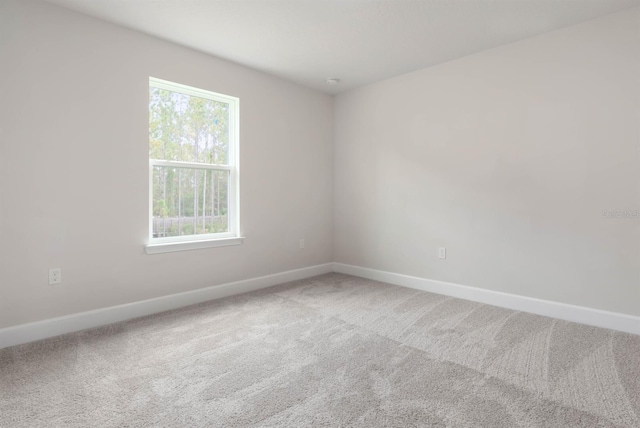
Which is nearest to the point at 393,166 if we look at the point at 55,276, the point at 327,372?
the point at 327,372

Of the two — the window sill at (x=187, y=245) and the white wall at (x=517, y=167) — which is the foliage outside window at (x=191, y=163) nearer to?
the window sill at (x=187, y=245)

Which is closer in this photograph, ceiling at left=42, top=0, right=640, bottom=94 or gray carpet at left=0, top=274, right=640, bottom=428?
gray carpet at left=0, top=274, right=640, bottom=428

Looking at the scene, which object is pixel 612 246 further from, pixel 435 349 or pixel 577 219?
pixel 435 349

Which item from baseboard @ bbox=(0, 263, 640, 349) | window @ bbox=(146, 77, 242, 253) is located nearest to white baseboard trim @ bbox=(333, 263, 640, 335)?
baseboard @ bbox=(0, 263, 640, 349)

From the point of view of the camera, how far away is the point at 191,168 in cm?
337

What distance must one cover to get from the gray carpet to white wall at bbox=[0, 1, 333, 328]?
40 centimetres

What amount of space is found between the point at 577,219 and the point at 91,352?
387 centimetres

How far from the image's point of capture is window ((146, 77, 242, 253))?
315 centimetres

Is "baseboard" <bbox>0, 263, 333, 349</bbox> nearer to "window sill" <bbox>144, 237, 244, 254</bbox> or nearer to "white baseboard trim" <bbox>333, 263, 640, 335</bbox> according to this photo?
"window sill" <bbox>144, 237, 244, 254</bbox>

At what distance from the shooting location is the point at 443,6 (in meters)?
2.53

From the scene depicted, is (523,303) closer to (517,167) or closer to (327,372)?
(517,167)

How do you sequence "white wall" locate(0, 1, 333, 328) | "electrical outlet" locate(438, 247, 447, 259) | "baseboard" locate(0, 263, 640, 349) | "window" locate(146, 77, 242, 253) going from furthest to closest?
"electrical outlet" locate(438, 247, 447, 259) → "window" locate(146, 77, 242, 253) → "baseboard" locate(0, 263, 640, 349) → "white wall" locate(0, 1, 333, 328)

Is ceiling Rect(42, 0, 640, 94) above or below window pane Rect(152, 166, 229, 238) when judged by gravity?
above

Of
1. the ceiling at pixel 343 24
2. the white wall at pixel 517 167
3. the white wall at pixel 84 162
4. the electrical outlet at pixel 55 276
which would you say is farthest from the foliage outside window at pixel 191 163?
the white wall at pixel 517 167
